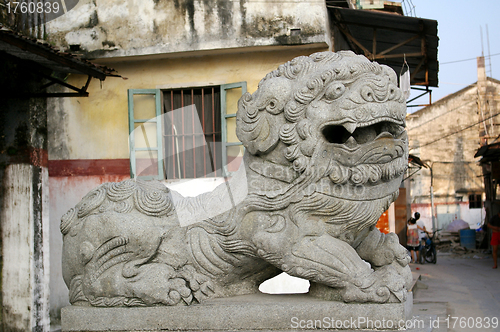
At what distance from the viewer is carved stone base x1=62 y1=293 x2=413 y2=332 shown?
8.89 feet

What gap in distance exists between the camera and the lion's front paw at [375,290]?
2.69m

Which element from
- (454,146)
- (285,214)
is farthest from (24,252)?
(454,146)

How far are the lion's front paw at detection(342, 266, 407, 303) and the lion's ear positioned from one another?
882 mm

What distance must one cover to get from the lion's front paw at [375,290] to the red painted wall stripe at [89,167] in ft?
15.1

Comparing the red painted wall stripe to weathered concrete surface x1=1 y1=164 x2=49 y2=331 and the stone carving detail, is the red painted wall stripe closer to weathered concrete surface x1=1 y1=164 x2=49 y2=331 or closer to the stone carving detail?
weathered concrete surface x1=1 y1=164 x2=49 y2=331

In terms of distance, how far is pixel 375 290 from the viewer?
2697 millimetres

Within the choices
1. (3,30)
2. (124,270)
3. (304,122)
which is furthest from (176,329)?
(3,30)

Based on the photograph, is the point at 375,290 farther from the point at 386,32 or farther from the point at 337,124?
the point at 386,32

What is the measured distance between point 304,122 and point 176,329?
4.50 feet

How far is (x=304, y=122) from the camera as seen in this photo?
9.04 feet

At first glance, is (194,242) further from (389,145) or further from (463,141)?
(463,141)

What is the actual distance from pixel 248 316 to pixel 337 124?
117 centimetres

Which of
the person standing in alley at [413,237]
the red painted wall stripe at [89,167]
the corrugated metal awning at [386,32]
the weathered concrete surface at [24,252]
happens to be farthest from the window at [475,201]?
the weathered concrete surface at [24,252]

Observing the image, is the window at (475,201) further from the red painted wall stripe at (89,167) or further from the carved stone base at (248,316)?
the carved stone base at (248,316)
